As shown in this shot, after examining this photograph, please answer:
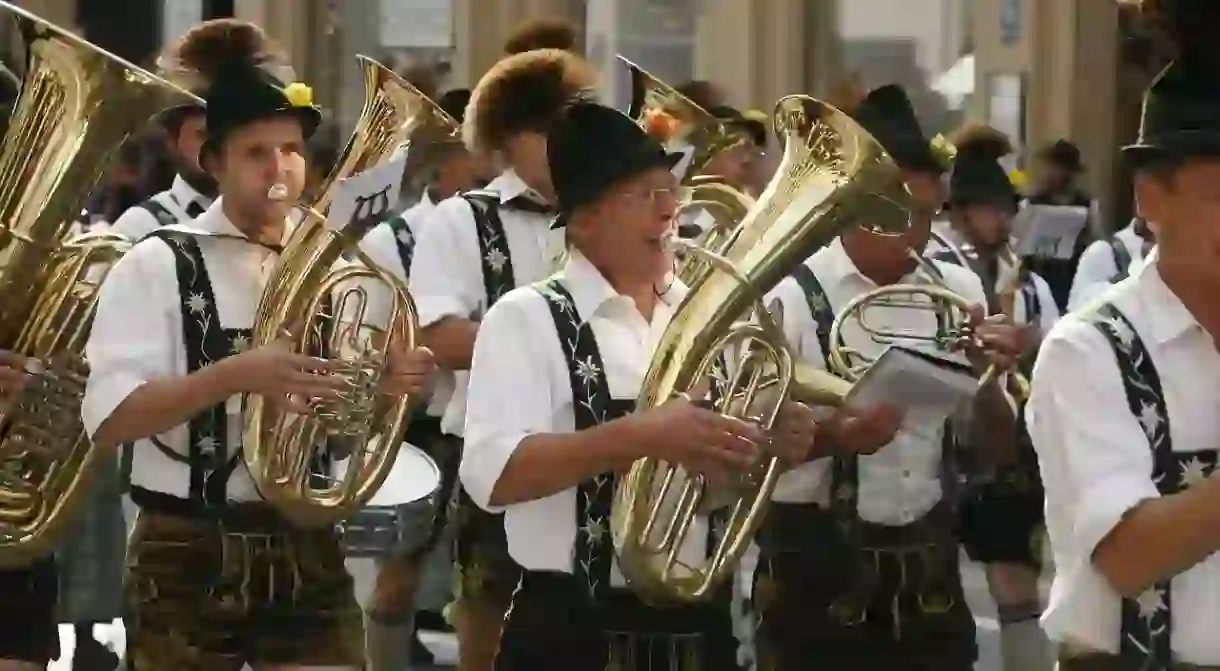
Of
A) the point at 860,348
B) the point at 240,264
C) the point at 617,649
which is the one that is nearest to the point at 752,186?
the point at 860,348

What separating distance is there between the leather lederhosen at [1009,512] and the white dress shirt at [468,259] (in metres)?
1.29

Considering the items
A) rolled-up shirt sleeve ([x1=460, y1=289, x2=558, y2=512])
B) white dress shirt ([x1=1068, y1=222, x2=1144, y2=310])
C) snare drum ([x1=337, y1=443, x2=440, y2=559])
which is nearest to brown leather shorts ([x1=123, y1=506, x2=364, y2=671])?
snare drum ([x1=337, y1=443, x2=440, y2=559])

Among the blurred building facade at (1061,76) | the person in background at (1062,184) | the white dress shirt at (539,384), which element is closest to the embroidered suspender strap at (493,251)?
the white dress shirt at (539,384)

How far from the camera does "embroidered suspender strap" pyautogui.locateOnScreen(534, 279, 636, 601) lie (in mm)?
3867

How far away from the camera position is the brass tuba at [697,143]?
19.1 feet

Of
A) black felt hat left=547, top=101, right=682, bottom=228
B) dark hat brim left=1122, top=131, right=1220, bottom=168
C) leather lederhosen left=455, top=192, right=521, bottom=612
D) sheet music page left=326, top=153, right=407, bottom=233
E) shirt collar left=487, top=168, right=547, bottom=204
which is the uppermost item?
dark hat brim left=1122, top=131, right=1220, bottom=168

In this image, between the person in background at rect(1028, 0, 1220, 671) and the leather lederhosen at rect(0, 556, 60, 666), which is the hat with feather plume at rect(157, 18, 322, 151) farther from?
the person in background at rect(1028, 0, 1220, 671)

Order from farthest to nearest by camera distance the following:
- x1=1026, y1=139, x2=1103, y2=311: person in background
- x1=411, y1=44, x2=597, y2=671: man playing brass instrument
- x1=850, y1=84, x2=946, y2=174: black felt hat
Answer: x1=1026, y1=139, x2=1103, y2=311: person in background → x1=411, y1=44, x2=597, y2=671: man playing brass instrument → x1=850, y1=84, x2=946, y2=174: black felt hat

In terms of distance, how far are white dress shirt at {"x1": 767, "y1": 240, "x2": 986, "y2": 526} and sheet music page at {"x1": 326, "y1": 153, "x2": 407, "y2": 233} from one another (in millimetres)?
955

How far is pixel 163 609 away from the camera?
439 centimetres

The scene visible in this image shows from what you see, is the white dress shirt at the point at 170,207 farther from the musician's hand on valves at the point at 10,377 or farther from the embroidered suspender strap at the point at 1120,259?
the embroidered suspender strap at the point at 1120,259

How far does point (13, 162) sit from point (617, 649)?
1710 millimetres

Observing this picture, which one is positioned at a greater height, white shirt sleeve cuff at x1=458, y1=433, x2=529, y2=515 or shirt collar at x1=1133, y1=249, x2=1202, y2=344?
shirt collar at x1=1133, y1=249, x2=1202, y2=344

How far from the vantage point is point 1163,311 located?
3.01 meters
